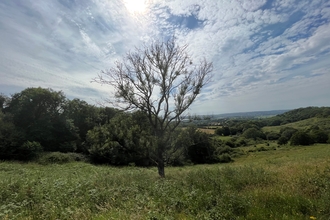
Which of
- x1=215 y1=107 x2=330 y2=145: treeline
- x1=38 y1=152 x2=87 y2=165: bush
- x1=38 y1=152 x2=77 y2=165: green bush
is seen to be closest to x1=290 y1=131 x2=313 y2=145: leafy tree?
x1=215 y1=107 x2=330 y2=145: treeline

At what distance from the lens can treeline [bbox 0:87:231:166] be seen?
13.3 m

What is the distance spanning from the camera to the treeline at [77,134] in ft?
Answer: 43.7

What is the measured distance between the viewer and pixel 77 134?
3578 cm

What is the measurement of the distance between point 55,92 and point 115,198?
35.2m

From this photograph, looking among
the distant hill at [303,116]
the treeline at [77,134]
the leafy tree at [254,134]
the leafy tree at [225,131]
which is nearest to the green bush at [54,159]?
the treeline at [77,134]

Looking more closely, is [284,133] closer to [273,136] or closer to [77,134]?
[273,136]

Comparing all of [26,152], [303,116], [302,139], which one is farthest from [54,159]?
[303,116]

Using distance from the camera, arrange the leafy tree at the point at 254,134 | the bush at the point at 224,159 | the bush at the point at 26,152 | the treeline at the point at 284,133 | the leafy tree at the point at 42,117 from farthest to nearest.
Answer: the leafy tree at the point at 254,134, the treeline at the point at 284,133, the bush at the point at 224,159, the leafy tree at the point at 42,117, the bush at the point at 26,152

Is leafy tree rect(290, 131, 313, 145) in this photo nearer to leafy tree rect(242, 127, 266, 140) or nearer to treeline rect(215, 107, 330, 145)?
treeline rect(215, 107, 330, 145)

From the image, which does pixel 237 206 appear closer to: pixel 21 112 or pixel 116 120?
pixel 116 120

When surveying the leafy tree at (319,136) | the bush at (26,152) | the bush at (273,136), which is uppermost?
the bush at (26,152)

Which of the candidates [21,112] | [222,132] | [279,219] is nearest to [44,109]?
[21,112]

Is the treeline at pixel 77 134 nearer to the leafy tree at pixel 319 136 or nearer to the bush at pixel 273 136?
the leafy tree at pixel 319 136

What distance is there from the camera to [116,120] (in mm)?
13688
